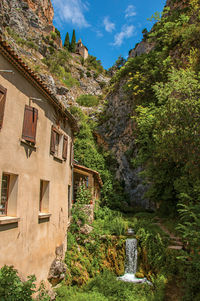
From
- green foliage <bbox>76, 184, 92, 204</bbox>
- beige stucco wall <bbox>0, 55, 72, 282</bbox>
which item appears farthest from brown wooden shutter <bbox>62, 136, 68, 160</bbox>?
green foliage <bbox>76, 184, 92, 204</bbox>

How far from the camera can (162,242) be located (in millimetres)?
12492

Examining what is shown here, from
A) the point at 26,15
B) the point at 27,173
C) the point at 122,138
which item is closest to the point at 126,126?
the point at 122,138

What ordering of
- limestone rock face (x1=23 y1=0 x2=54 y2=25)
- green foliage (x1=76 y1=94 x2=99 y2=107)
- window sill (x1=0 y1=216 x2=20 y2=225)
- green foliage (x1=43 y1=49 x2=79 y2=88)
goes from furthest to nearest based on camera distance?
1. limestone rock face (x1=23 y1=0 x2=54 y2=25)
2. green foliage (x1=76 y1=94 x2=99 y2=107)
3. green foliage (x1=43 y1=49 x2=79 y2=88)
4. window sill (x1=0 y1=216 x2=20 y2=225)

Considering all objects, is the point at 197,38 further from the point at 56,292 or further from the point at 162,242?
the point at 56,292

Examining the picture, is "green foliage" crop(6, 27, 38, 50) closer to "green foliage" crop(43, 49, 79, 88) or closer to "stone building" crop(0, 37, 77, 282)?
"green foliage" crop(43, 49, 79, 88)

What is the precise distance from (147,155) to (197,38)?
11842mm

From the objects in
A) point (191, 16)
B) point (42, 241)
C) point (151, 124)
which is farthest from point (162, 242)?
point (191, 16)

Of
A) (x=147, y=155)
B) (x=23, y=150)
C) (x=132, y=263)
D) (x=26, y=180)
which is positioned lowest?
(x=132, y=263)

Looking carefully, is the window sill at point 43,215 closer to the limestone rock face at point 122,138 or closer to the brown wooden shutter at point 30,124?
the brown wooden shutter at point 30,124

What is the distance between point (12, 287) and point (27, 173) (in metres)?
3.65

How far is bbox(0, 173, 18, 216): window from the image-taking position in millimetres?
6980

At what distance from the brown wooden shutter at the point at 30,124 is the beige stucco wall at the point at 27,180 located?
0.19 m

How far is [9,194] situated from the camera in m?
7.14

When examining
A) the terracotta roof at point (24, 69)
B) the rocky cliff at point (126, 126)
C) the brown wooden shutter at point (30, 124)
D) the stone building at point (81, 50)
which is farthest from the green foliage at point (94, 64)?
the brown wooden shutter at point (30, 124)
